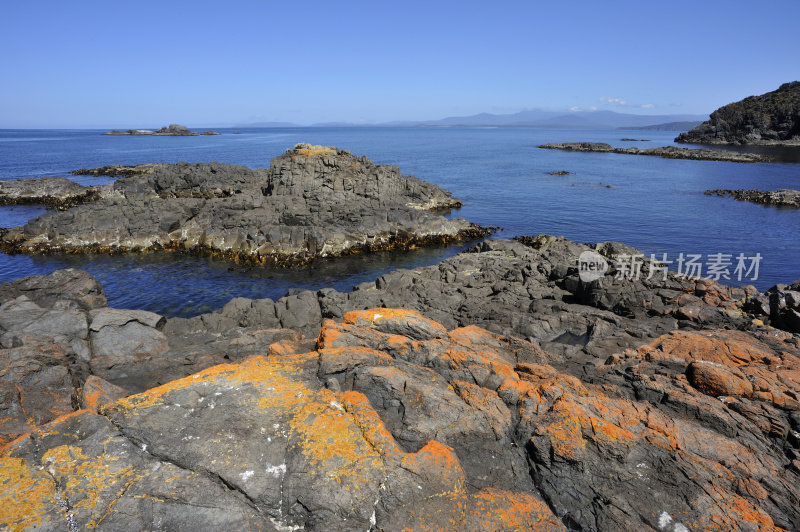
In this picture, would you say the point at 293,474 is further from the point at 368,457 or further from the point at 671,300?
the point at 671,300

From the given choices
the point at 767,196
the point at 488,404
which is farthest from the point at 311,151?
the point at 767,196

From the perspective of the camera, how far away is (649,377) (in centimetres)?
1151

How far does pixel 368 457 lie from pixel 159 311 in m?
21.8

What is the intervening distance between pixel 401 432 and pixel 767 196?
76.9 m

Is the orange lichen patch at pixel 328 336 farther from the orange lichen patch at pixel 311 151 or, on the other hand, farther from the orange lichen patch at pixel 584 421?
the orange lichen patch at pixel 311 151

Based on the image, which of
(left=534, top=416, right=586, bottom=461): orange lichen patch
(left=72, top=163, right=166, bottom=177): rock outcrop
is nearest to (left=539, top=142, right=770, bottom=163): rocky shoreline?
(left=534, top=416, right=586, bottom=461): orange lichen patch

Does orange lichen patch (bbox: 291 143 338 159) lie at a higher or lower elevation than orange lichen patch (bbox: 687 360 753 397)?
higher

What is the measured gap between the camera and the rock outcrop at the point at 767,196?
5885 cm

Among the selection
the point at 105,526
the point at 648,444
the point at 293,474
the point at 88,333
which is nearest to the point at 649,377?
the point at 648,444

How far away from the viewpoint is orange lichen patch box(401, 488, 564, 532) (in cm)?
696

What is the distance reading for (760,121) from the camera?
150000 millimetres

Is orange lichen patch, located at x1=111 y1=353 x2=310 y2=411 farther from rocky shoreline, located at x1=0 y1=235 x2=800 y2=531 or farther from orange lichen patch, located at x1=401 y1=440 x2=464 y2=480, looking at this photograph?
orange lichen patch, located at x1=401 y1=440 x2=464 y2=480

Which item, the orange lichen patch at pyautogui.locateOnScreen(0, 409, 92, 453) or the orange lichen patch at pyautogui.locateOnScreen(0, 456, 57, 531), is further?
the orange lichen patch at pyautogui.locateOnScreen(0, 409, 92, 453)

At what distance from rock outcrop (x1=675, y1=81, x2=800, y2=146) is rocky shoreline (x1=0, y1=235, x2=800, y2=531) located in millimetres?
181461
